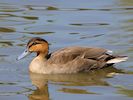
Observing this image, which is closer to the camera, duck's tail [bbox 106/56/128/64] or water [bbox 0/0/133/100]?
water [bbox 0/0/133/100]

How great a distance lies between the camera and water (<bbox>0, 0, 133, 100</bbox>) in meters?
12.4

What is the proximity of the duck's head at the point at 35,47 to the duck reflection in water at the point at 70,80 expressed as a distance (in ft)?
1.32

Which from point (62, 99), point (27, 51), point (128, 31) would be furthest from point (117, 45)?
point (62, 99)

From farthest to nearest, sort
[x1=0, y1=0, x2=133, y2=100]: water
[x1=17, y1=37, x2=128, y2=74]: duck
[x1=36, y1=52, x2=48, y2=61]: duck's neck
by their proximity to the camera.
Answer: [x1=36, y1=52, x2=48, y2=61]: duck's neck < [x1=17, y1=37, x2=128, y2=74]: duck < [x1=0, y1=0, x2=133, y2=100]: water

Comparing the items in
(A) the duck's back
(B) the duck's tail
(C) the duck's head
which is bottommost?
(B) the duck's tail

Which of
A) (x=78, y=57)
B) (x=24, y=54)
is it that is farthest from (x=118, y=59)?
(x=24, y=54)

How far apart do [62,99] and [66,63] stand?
2.04 m

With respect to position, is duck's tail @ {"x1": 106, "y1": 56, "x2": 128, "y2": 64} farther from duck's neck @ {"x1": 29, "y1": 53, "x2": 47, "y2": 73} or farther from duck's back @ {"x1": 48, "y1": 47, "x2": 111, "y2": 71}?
duck's neck @ {"x1": 29, "y1": 53, "x2": 47, "y2": 73}

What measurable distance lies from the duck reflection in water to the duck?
0.12 metres

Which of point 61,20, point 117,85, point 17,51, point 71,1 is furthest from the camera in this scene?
point 71,1

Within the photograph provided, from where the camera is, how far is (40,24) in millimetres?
17172

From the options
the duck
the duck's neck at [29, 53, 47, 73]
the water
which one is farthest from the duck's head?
the water

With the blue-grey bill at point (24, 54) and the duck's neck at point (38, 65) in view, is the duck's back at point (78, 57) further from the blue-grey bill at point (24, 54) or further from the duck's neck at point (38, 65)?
the blue-grey bill at point (24, 54)

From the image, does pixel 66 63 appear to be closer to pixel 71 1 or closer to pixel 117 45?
pixel 117 45
